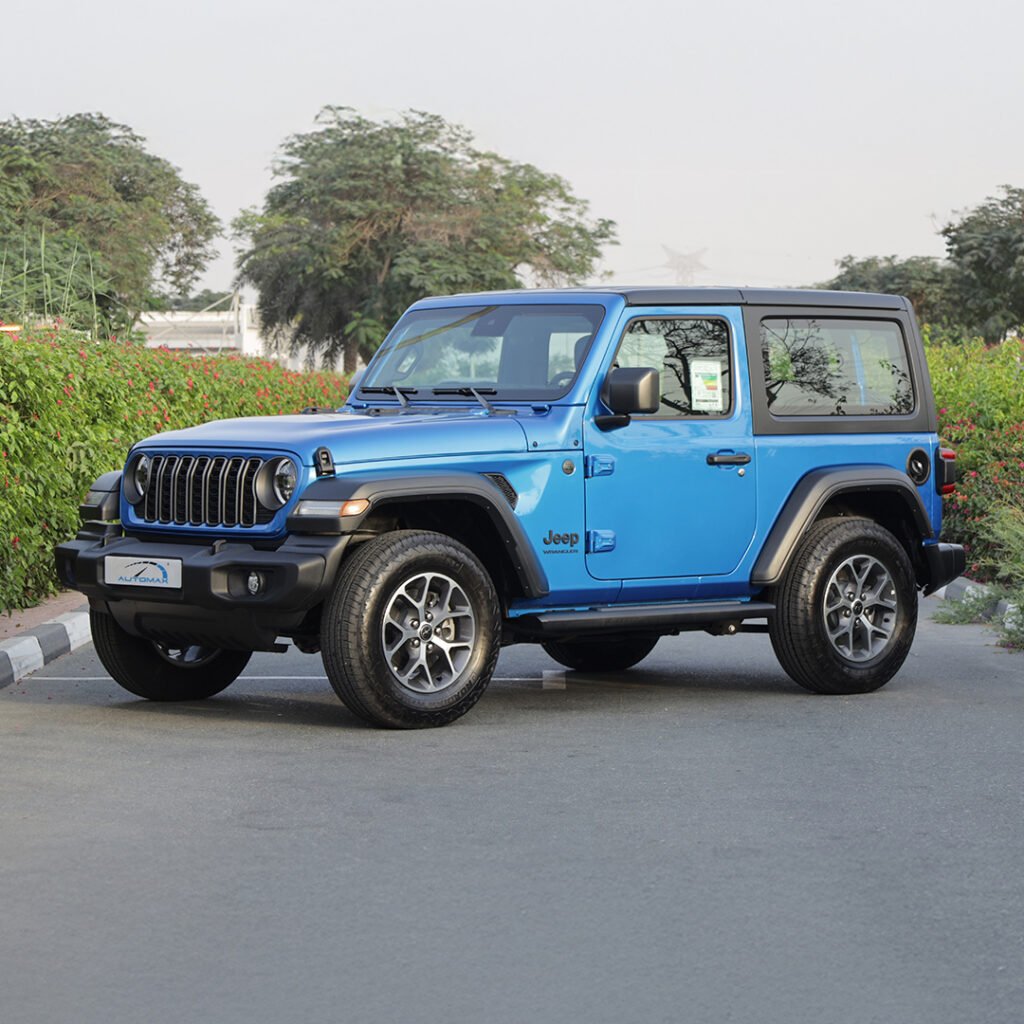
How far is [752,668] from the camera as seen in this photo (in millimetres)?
11617

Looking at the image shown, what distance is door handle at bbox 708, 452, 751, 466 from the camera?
9828mm

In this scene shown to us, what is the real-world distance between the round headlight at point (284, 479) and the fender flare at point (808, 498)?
2.51m

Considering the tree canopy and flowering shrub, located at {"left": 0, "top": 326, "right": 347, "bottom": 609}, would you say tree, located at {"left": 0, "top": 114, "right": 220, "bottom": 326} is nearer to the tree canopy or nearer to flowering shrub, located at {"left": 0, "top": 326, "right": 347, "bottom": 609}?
the tree canopy

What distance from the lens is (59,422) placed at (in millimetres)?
13172

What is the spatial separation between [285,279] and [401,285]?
6877 millimetres

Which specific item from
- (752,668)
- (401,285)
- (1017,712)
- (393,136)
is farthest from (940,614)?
(393,136)

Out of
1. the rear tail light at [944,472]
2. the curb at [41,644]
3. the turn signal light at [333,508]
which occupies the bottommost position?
the curb at [41,644]

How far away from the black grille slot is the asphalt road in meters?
1.03

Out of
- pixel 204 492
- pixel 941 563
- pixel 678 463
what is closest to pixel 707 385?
pixel 678 463

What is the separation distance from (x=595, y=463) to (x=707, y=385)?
90 cm

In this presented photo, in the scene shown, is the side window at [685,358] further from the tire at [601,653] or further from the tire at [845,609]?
the tire at [601,653]

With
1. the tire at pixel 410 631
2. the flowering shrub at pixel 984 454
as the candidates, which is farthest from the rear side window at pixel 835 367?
the flowering shrub at pixel 984 454

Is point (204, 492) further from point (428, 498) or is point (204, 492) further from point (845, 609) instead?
point (845, 609)

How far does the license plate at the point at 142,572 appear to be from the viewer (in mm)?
8859
